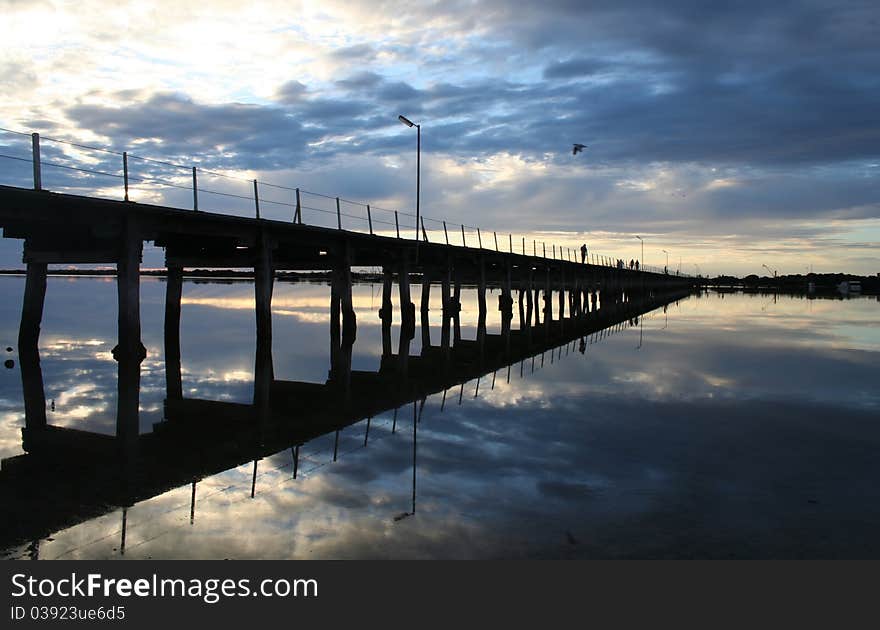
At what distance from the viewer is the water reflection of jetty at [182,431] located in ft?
28.3

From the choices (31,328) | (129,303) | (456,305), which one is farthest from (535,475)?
(456,305)

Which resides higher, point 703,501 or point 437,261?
point 437,261

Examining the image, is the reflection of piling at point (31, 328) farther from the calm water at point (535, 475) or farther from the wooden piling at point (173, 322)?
the wooden piling at point (173, 322)

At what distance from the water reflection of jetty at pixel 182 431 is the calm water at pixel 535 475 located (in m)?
0.28

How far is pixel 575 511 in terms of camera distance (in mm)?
8156

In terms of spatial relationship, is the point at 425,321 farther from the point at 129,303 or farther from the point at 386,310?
the point at 129,303

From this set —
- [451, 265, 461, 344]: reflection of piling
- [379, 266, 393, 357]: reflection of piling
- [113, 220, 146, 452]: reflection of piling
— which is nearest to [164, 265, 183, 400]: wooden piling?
[113, 220, 146, 452]: reflection of piling

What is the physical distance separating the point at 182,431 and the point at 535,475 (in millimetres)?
6832

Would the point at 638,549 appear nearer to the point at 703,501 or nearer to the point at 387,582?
the point at 703,501

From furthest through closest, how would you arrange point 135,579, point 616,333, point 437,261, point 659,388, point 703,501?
point 437,261
point 616,333
point 659,388
point 703,501
point 135,579

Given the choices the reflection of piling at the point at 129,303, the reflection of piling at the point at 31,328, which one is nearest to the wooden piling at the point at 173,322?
Answer: the reflection of piling at the point at 129,303

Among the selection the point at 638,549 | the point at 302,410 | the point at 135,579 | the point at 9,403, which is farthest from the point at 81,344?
the point at 638,549

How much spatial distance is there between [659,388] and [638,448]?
7463 millimetres

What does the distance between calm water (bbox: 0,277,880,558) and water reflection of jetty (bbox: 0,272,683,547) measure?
28 centimetres
